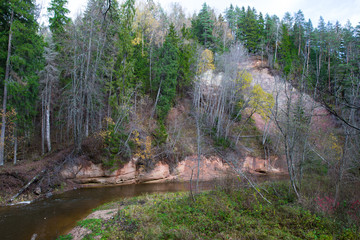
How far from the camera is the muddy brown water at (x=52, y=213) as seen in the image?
8.04 meters

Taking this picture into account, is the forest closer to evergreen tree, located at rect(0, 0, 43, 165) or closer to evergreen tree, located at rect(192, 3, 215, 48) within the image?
evergreen tree, located at rect(0, 0, 43, 165)

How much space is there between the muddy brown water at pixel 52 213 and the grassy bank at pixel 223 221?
5.26 ft

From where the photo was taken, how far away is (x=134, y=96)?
23359 millimetres

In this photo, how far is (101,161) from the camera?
53.5 feet

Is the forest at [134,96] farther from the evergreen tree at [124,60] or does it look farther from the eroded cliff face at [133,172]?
the eroded cliff face at [133,172]

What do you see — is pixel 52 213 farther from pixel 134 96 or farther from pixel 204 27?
pixel 204 27

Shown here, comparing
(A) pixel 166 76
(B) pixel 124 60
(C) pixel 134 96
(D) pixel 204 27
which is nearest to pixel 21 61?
(B) pixel 124 60

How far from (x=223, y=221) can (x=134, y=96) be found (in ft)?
60.7

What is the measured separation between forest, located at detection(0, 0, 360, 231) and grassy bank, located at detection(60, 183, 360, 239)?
4.96 ft

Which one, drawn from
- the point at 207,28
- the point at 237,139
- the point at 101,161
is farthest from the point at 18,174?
the point at 207,28

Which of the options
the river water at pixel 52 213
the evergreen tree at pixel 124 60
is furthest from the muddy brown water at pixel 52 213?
the evergreen tree at pixel 124 60

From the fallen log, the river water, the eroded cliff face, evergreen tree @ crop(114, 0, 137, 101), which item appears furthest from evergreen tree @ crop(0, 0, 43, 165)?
evergreen tree @ crop(114, 0, 137, 101)

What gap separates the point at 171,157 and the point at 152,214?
38.4 ft

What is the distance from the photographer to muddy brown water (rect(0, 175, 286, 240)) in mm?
A: 8039
